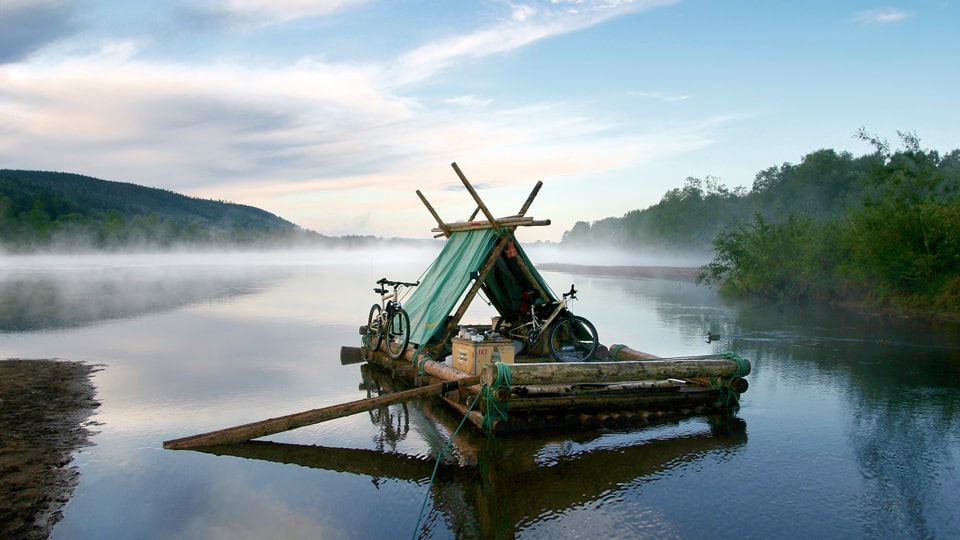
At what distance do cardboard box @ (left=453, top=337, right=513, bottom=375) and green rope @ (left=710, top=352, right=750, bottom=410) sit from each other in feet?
→ 10.4

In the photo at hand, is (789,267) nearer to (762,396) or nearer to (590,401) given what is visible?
(762,396)

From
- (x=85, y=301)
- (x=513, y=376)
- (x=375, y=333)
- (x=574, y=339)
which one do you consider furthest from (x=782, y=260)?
(x=85, y=301)

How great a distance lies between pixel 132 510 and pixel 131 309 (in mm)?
22338

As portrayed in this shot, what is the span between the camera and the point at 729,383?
10047 mm

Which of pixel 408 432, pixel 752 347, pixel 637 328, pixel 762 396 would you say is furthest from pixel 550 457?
pixel 637 328

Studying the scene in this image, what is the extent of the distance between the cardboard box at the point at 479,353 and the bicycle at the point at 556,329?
7.66 ft

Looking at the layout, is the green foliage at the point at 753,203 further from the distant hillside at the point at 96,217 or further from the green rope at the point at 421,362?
the distant hillside at the point at 96,217

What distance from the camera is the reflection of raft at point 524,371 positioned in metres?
8.64

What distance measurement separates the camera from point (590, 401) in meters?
9.19

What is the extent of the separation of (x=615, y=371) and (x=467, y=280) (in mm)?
4078

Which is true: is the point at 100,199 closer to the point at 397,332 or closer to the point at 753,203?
the point at 753,203

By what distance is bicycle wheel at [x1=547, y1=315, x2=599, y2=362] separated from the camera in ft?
40.5

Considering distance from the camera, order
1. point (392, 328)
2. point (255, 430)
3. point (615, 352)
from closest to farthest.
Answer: point (255, 430), point (615, 352), point (392, 328)

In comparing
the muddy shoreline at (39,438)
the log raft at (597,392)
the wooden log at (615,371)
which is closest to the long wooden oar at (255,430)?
the muddy shoreline at (39,438)
